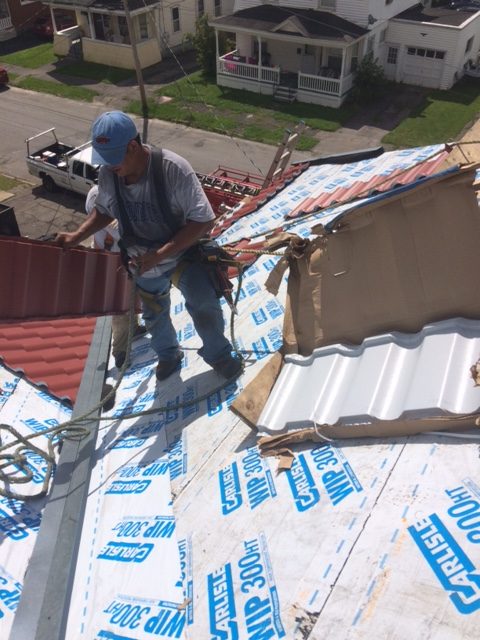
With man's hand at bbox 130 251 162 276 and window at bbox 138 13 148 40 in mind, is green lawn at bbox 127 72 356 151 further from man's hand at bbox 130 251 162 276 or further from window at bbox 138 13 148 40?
man's hand at bbox 130 251 162 276

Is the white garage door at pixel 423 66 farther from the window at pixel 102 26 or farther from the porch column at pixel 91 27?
the porch column at pixel 91 27

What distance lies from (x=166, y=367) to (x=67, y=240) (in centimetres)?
141

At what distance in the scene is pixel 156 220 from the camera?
376 cm

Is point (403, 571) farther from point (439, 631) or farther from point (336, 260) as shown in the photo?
point (336, 260)

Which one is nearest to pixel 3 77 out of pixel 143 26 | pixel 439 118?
pixel 143 26

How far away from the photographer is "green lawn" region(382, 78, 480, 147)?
64.0 feet

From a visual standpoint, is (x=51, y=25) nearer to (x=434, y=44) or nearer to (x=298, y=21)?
(x=298, y=21)

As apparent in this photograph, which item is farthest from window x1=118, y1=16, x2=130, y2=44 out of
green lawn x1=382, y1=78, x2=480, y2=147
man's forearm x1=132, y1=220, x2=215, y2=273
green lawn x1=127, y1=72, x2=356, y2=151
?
man's forearm x1=132, y1=220, x2=215, y2=273

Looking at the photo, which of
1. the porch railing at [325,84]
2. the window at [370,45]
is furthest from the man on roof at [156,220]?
the window at [370,45]

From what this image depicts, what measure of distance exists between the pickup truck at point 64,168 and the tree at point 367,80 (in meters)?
12.0

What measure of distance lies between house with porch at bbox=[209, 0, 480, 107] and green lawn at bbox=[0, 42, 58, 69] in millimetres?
10814

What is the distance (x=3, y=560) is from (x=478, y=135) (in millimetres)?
20780

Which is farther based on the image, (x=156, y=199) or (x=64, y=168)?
(x=64, y=168)

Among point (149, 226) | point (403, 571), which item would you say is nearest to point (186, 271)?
point (149, 226)
